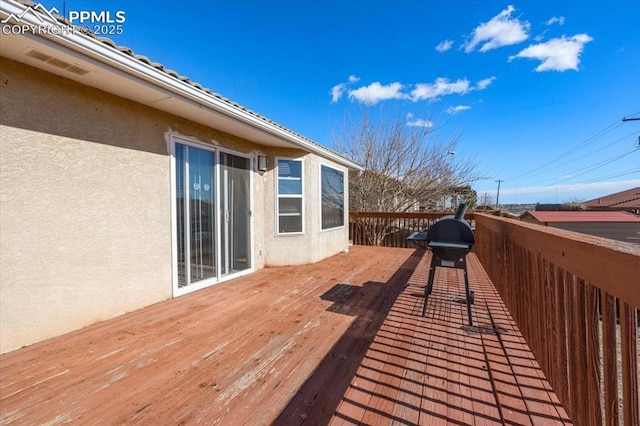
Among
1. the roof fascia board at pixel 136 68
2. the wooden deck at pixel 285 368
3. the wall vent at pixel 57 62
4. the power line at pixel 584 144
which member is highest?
the power line at pixel 584 144

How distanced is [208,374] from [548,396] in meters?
2.33

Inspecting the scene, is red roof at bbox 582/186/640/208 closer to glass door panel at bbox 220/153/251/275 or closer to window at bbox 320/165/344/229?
window at bbox 320/165/344/229

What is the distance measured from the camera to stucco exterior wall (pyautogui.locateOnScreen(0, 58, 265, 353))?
234 cm

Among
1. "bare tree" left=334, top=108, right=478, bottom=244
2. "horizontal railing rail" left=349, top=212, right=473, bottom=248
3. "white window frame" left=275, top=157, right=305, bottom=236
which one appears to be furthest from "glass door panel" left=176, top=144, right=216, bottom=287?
"bare tree" left=334, top=108, right=478, bottom=244

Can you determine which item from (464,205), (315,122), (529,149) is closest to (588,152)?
(529,149)

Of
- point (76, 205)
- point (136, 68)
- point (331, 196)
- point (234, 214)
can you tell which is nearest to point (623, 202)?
point (331, 196)

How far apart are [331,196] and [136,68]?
474cm

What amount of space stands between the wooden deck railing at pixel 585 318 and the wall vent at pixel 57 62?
3728 millimetres

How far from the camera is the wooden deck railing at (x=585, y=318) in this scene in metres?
1.01

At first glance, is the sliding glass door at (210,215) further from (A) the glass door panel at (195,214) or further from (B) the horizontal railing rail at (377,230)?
(B) the horizontal railing rail at (377,230)

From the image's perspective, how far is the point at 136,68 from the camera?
2.48 m

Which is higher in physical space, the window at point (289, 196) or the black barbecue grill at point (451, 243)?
the window at point (289, 196)

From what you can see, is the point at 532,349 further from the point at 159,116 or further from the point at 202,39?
the point at 202,39

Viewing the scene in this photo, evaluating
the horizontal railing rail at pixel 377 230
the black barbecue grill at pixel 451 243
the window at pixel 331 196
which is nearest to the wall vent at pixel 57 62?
the black barbecue grill at pixel 451 243
